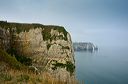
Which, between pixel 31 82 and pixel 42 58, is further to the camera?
pixel 42 58

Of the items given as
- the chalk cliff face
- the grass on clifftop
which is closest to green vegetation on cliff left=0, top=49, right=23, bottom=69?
the chalk cliff face

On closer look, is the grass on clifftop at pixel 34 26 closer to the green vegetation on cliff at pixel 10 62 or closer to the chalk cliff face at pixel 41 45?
the chalk cliff face at pixel 41 45

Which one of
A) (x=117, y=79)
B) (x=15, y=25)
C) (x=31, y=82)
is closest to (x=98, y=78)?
(x=117, y=79)

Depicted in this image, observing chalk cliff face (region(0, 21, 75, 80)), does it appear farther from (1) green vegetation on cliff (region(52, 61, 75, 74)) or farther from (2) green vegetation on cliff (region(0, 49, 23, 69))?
(2) green vegetation on cliff (region(0, 49, 23, 69))

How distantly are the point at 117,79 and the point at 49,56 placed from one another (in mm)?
49900

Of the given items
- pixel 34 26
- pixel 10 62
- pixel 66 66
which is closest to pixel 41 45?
pixel 34 26

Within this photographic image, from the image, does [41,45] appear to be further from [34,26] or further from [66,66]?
[66,66]

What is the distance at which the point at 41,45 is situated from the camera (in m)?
59.7

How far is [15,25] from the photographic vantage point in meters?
59.6

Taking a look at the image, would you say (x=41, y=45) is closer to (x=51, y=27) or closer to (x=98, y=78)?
(x=51, y=27)

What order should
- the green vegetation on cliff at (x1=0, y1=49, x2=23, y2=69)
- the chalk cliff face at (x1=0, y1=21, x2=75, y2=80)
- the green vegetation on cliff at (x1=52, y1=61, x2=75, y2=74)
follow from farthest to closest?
the chalk cliff face at (x1=0, y1=21, x2=75, y2=80)
the green vegetation on cliff at (x1=52, y1=61, x2=75, y2=74)
the green vegetation on cliff at (x1=0, y1=49, x2=23, y2=69)

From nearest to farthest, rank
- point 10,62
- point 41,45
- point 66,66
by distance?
point 10,62 → point 66,66 → point 41,45

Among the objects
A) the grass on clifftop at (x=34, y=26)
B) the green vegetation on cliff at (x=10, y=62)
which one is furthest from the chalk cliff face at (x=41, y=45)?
the green vegetation on cliff at (x=10, y=62)

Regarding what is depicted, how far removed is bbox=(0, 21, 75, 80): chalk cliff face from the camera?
56.2 meters
